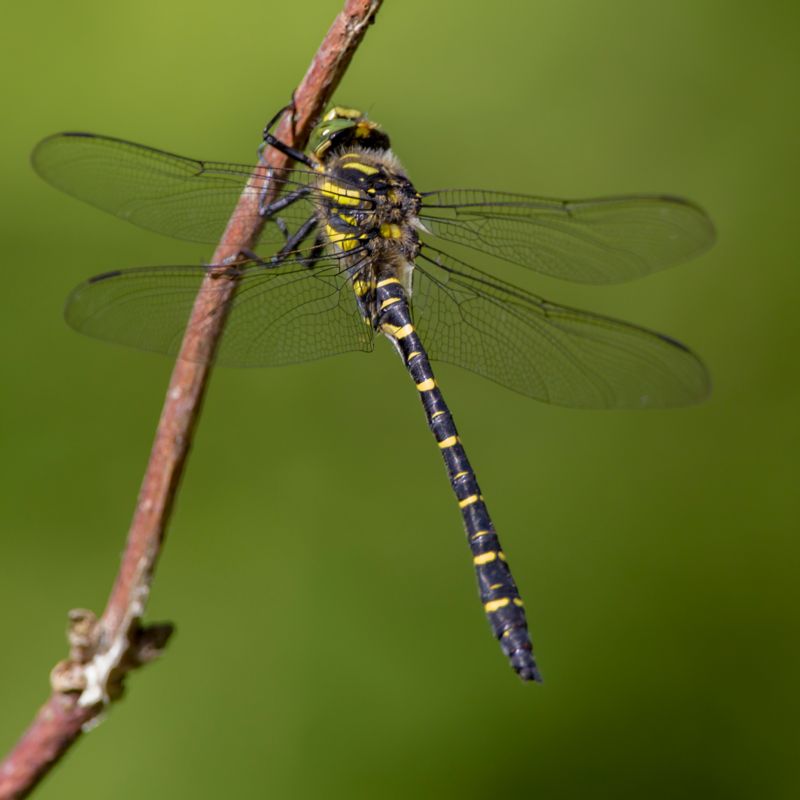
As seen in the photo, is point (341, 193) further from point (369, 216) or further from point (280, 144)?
point (280, 144)

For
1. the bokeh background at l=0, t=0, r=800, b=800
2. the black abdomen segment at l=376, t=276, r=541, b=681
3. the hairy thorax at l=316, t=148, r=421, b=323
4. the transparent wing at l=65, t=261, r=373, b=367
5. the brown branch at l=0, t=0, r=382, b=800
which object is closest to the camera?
the brown branch at l=0, t=0, r=382, b=800

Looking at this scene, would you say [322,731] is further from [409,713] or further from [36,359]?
[36,359]

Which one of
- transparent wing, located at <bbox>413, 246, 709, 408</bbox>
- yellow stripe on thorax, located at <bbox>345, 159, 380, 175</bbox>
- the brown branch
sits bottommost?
the brown branch

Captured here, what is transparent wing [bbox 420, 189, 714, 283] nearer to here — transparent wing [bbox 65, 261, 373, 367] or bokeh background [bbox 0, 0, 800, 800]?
transparent wing [bbox 65, 261, 373, 367]

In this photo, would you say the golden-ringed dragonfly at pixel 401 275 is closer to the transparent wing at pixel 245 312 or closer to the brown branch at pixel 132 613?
the transparent wing at pixel 245 312

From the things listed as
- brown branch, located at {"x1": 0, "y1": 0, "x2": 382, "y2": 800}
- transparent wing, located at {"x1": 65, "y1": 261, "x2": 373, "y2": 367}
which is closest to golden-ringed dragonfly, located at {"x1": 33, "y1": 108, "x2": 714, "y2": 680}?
transparent wing, located at {"x1": 65, "y1": 261, "x2": 373, "y2": 367}

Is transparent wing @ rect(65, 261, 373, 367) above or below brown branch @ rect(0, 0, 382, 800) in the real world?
above
